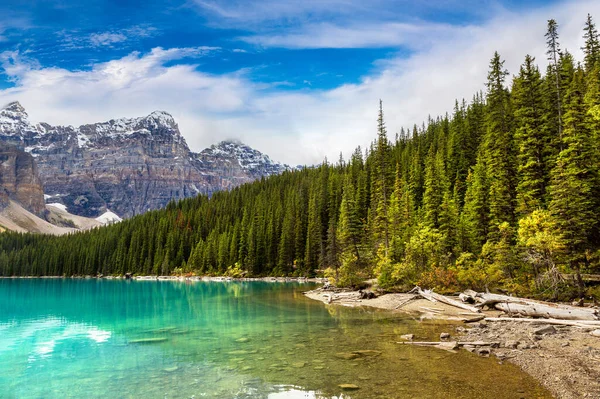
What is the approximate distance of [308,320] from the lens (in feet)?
92.8

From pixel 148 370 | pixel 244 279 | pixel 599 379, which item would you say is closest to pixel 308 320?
pixel 148 370

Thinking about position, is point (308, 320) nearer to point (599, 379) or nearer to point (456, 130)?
point (599, 379)

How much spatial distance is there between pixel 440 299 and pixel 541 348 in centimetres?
1471

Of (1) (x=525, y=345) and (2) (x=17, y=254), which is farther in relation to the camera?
(2) (x=17, y=254)

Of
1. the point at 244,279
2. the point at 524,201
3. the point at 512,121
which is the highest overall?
the point at 512,121

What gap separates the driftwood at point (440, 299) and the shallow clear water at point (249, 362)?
466 centimetres

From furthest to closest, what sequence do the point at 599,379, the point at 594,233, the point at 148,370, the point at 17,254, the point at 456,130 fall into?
1. the point at 17,254
2. the point at 456,130
3. the point at 594,233
4. the point at 148,370
5. the point at 599,379

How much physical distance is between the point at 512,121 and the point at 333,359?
47.0 meters

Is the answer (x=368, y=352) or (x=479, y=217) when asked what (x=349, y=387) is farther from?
(x=479, y=217)

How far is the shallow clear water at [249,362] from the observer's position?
13.1m

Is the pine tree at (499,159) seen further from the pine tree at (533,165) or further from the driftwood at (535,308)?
the driftwood at (535,308)

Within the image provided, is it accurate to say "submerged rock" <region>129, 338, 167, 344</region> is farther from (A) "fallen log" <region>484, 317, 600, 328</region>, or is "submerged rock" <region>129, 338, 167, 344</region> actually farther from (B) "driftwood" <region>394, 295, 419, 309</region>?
(A) "fallen log" <region>484, 317, 600, 328</region>

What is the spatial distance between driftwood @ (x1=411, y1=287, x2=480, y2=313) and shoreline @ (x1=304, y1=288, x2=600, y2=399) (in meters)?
0.68

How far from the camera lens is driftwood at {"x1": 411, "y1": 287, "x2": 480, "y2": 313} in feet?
89.5
